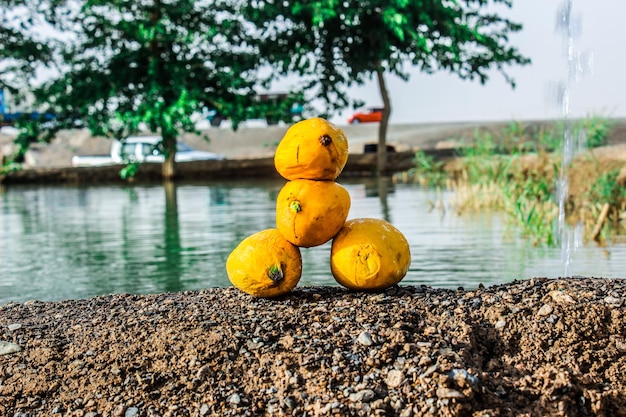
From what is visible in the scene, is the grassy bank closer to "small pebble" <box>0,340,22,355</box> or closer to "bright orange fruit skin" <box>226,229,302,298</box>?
"bright orange fruit skin" <box>226,229,302,298</box>

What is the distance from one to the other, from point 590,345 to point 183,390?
167 centimetres

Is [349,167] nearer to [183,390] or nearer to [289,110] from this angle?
[289,110]

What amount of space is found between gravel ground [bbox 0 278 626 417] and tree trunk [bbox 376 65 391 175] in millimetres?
16312

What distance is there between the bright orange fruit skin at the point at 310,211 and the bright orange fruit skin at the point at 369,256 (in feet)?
0.32

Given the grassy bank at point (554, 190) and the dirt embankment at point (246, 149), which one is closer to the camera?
the grassy bank at point (554, 190)

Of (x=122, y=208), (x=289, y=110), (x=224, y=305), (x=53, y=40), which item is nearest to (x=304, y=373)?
(x=224, y=305)

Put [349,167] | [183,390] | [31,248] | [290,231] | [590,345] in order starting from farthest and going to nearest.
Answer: [349,167]
[31,248]
[290,231]
[590,345]
[183,390]

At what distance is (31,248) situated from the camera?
8414 millimetres

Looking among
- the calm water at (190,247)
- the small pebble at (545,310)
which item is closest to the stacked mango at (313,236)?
the small pebble at (545,310)

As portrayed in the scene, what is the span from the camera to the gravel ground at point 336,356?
2.97 meters

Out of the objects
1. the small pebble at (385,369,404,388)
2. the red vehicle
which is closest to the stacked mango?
the small pebble at (385,369,404,388)

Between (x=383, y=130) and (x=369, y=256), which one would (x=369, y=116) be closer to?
(x=383, y=130)

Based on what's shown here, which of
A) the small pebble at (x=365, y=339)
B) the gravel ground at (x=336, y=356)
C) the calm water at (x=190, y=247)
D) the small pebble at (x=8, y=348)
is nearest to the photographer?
the gravel ground at (x=336, y=356)

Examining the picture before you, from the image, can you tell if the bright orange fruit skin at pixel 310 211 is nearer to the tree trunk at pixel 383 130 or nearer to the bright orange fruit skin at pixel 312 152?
the bright orange fruit skin at pixel 312 152
